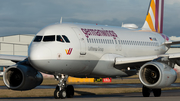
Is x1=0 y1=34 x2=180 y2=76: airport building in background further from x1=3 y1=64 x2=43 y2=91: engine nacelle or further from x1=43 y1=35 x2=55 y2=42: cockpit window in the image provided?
x1=43 y1=35 x2=55 y2=42: cockpit window

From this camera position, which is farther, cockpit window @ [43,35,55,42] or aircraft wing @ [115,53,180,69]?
aircraft wing @ [115,53,180,69]

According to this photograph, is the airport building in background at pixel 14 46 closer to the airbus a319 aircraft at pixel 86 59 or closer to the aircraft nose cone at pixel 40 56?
the airbus a319 aircraft at pixel 86 59

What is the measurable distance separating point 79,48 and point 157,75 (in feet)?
17.1

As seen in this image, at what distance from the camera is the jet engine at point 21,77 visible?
21.4m

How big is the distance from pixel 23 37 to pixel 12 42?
6924mm

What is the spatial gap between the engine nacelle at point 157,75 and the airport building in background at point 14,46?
66.7 meters

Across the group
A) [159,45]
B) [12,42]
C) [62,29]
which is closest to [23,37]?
[12,42]

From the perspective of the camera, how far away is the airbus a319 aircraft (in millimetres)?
18406

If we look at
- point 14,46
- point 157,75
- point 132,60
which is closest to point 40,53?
point 132,60

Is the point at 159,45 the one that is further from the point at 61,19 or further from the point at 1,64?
the point at 1,64

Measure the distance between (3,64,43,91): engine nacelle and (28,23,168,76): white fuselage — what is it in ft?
10.6

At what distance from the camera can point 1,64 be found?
87688 millimetres

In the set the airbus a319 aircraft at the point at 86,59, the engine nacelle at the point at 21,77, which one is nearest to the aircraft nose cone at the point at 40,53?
the airbus a319 aircraft at the point at 86,59

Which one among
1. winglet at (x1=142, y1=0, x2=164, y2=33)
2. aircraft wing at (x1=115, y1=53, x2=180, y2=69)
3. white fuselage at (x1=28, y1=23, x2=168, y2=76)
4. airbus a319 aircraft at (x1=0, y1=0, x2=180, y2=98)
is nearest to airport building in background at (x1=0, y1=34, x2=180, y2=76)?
winglet at (x1=142, y1=0, x2=164, y2=33)
